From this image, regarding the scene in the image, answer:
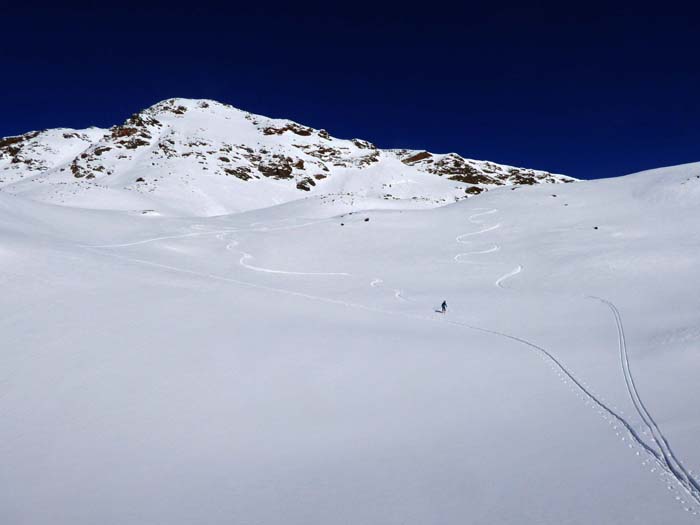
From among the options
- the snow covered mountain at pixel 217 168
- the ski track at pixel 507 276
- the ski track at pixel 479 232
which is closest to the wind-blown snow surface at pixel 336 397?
the ski track at pixel 507 276

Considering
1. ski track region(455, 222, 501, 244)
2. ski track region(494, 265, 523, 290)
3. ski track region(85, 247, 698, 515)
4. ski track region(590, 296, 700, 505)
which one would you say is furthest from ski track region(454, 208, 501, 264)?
ski track region(590, 296, 700, 505)

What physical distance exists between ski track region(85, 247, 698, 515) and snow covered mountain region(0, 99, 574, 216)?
4162cm

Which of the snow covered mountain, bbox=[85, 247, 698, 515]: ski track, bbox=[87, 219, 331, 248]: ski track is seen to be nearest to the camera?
bbox=[85, 247, 698, 515]: ski track

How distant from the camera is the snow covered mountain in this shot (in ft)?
240

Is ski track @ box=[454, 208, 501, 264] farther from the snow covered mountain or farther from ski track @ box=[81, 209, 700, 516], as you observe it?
the snow covered mountain

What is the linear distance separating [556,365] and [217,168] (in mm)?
96417

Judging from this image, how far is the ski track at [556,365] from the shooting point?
21.7ft

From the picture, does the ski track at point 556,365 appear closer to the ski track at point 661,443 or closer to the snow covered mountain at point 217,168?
the ski track at point 661,443

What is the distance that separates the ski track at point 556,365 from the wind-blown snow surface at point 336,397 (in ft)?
0.23

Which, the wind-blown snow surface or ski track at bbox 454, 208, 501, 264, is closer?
the wind-blown snow surface

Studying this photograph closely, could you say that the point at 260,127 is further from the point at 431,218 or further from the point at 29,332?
the point at 29,332

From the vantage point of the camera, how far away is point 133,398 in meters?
8.52

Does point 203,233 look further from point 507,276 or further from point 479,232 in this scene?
point 507,276

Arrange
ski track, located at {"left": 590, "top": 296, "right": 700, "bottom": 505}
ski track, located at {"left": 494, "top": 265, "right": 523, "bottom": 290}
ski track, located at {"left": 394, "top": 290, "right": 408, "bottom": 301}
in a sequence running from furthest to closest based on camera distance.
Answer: ski track, located at {"left": 494, "top": 265, "right": 523, "bottom": 290} → ski track, located at {"left": 394, "top": 290, "right": 408, "bottom": 301} → ski track, located at {"left": 590, "top": 296, "right": 700, "bottom": 505}
